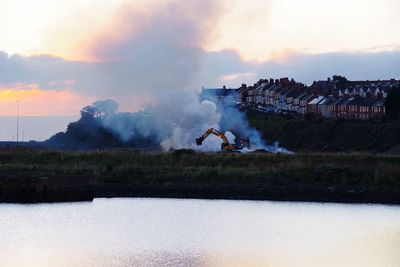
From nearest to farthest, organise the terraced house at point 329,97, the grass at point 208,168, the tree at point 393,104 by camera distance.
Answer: the grass at point 208,168 → the tree at point 393,104 → the terraced house at point 329,97

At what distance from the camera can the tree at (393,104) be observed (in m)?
123

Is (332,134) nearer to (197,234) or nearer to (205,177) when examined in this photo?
(205,177)

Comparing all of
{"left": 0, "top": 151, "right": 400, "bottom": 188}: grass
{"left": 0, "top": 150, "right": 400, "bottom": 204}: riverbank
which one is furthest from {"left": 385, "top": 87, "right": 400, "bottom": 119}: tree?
{"left": 0, "top": 151, "right": 400, "bottom": 188}: grass

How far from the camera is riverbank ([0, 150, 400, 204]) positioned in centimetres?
7194

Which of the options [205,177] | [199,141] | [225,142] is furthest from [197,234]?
[199,141]

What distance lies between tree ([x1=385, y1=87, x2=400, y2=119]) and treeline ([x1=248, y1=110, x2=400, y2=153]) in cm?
260

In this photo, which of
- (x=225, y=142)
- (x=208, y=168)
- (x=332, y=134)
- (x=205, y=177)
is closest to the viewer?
(x=205, y=177)

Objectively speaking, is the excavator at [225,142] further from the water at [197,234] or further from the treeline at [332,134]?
the water at [197,234]

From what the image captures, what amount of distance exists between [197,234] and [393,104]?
7435 centimetres

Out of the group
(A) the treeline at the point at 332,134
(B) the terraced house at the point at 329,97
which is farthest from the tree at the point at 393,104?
(B) the terraced house at the point at 329,97

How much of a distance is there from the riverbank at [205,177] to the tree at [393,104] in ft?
131

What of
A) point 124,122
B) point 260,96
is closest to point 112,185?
point 124,122

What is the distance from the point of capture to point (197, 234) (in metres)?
A: 54.8

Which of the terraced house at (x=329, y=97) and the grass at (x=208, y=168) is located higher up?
the terraced house at (x=329, y=97)
